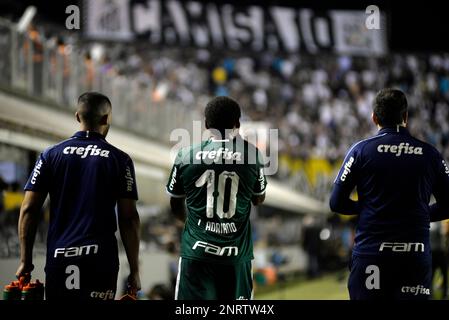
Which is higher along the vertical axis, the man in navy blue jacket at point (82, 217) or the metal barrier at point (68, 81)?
the metal barrier at point (68, 81)

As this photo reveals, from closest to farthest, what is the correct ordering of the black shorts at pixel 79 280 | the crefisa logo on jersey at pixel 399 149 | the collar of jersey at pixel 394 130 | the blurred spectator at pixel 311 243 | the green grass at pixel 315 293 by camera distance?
the black shorts at pixel 79 280, the crefisa logo on jersey at pixel 399 149, the collar of jersey at pixel 394 130, the green grass at pixel 315 293, the blurred spectator at pixel 311 243

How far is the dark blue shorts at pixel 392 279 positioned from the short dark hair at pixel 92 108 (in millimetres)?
1958

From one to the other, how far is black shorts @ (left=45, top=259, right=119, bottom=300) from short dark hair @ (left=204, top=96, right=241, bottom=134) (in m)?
1.17

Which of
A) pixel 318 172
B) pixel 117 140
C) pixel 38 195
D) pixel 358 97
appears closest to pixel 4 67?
pixel 117 140

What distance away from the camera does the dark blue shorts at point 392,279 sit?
217 inches

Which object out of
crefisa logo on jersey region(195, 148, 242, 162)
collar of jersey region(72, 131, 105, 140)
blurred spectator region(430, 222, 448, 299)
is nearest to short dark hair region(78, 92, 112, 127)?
collar of jersey region(72, 131, 105, 140)

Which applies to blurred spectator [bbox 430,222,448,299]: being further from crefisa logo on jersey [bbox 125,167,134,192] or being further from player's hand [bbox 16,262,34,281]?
player's hand [bbox 16,262,34,281]

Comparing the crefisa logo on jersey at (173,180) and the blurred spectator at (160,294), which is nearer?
the crefisa logo on jersey at (173,180)

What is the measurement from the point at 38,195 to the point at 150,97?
14556 millimetres

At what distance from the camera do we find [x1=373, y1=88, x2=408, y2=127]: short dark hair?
5.70 meters

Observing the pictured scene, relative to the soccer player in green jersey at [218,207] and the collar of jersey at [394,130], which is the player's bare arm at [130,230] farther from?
the collar of jersey at [394,130]

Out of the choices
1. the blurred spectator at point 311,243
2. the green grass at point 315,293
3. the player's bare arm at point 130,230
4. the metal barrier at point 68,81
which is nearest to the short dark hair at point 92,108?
the player's bare arm at point 130,230

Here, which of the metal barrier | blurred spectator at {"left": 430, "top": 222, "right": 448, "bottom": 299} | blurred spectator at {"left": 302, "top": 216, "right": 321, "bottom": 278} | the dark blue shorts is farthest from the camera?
blurred spectator at {"left": 302, "top": 216, "right": 321, "bottom": 278}

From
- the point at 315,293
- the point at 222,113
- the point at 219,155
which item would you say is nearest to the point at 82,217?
the point at 219,155
